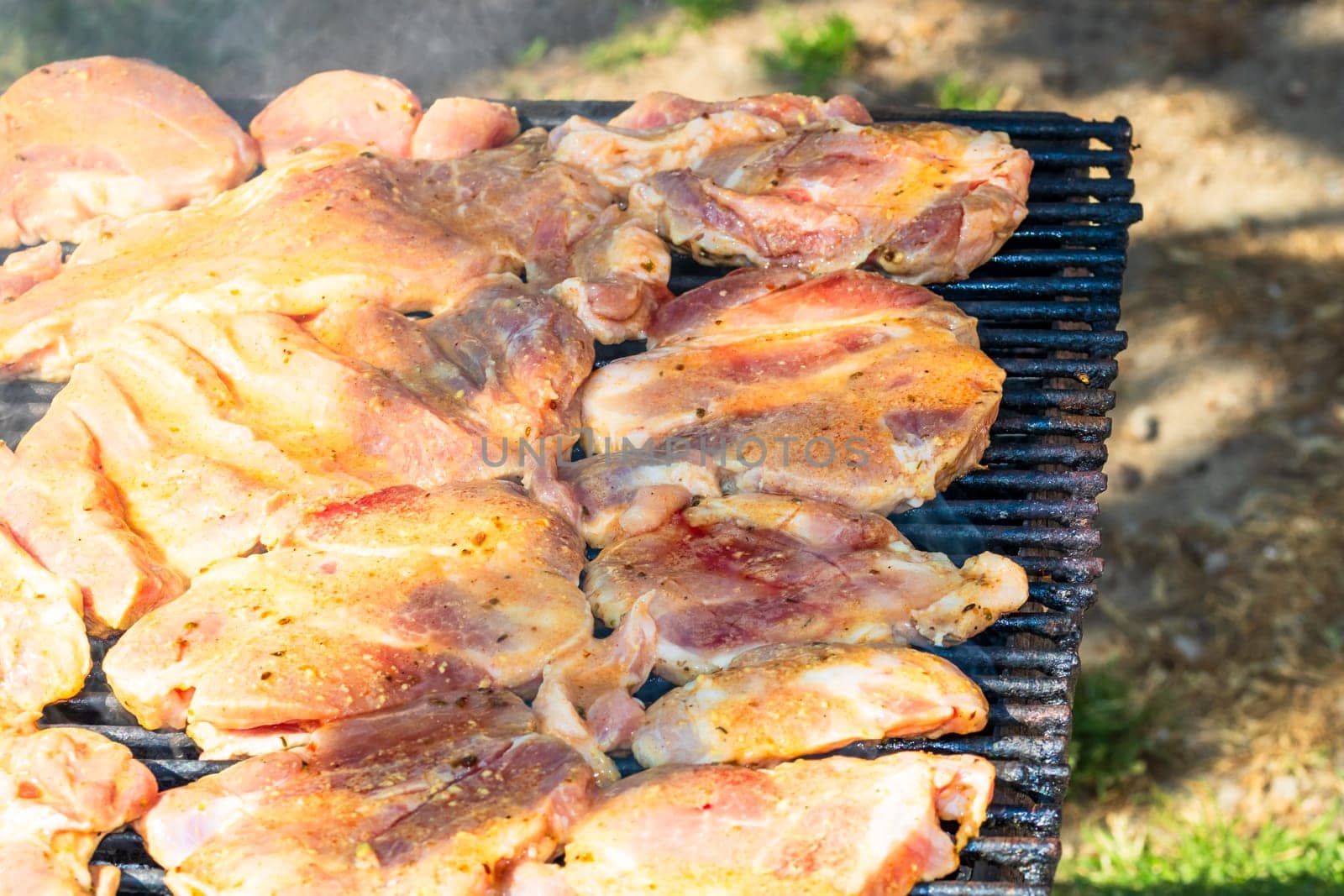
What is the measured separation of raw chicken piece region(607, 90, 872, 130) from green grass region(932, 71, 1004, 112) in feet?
11.4

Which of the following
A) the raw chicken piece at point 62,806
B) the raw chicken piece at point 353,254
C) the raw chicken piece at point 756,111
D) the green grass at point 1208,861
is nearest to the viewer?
the raw chicken piece at point 62,806

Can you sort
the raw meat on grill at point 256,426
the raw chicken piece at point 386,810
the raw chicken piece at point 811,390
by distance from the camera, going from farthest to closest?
the raw chicken piece at point 811,390, the raw meat on grill at point 256,426, the raw chicken piece at point 386,810

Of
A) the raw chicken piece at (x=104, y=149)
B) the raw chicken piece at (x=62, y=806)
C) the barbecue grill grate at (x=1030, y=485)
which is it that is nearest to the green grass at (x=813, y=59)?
the barbecue grill grate at (x=1030, y=485)

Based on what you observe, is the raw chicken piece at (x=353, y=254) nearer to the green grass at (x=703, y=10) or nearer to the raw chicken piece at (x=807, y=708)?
the raw chicken piece at (x=807, y=708)

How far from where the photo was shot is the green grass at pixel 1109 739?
540cm

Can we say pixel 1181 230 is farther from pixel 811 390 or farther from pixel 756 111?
pixel 811 390

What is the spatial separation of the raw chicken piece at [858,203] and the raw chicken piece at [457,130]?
0.66 meters

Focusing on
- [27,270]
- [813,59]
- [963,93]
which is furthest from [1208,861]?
[813,59]

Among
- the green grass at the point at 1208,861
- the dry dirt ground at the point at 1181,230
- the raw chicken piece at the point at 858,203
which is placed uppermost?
the raw chicken piece at the point at 858,203

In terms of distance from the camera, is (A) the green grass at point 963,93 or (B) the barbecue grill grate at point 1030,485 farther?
(A) the green grass at point 963,93

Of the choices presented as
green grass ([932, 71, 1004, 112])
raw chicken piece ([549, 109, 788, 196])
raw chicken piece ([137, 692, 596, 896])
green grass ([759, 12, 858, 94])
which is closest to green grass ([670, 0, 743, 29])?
green grass ([759, 12, 858, 94])

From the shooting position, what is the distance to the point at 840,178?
159 inches

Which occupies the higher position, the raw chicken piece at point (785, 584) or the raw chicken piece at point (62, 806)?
the raw chicken piece at point (785, 584)

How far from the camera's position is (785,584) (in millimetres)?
3180
